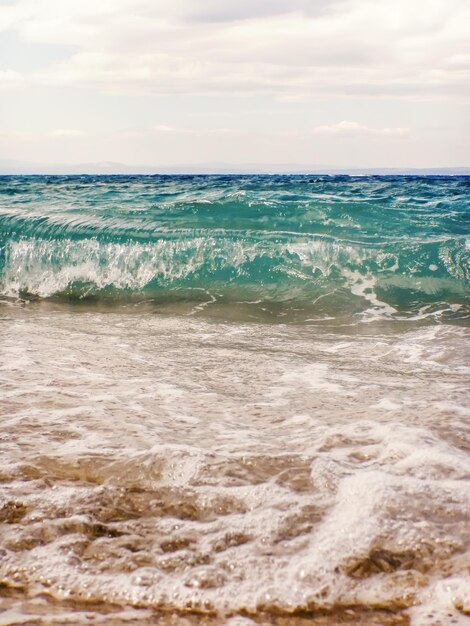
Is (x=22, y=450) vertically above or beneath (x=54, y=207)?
beneath

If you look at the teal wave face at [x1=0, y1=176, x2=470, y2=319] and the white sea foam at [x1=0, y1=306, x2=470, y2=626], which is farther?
the teal wave face at [x1=0, y1=176, x2=470, y2=319]

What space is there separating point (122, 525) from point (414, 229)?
8885 mm

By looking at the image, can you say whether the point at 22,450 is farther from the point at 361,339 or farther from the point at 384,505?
the point at 361,339

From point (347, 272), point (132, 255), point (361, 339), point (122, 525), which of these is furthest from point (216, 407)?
point (132, 255)

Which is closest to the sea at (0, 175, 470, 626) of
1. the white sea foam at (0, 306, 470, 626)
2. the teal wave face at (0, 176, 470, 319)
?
the white sea foam at (0, 306, 470, 626)

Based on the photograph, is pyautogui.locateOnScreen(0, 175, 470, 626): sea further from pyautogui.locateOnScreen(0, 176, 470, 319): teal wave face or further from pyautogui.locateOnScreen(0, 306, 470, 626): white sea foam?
pyautogui.locateOnScreen(0, 176, 470, 319): teal wave face

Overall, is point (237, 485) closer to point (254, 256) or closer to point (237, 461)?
point (237, 461)

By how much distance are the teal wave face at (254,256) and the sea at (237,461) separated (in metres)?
0.20

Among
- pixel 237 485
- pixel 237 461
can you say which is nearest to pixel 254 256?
pixel 237 461

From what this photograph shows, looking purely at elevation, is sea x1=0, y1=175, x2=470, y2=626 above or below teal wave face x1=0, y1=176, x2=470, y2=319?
below

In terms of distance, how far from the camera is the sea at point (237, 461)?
1.84 m

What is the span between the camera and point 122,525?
218cm

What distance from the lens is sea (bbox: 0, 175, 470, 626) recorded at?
6.05 feet

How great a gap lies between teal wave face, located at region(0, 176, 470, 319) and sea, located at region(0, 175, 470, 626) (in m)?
0.20
